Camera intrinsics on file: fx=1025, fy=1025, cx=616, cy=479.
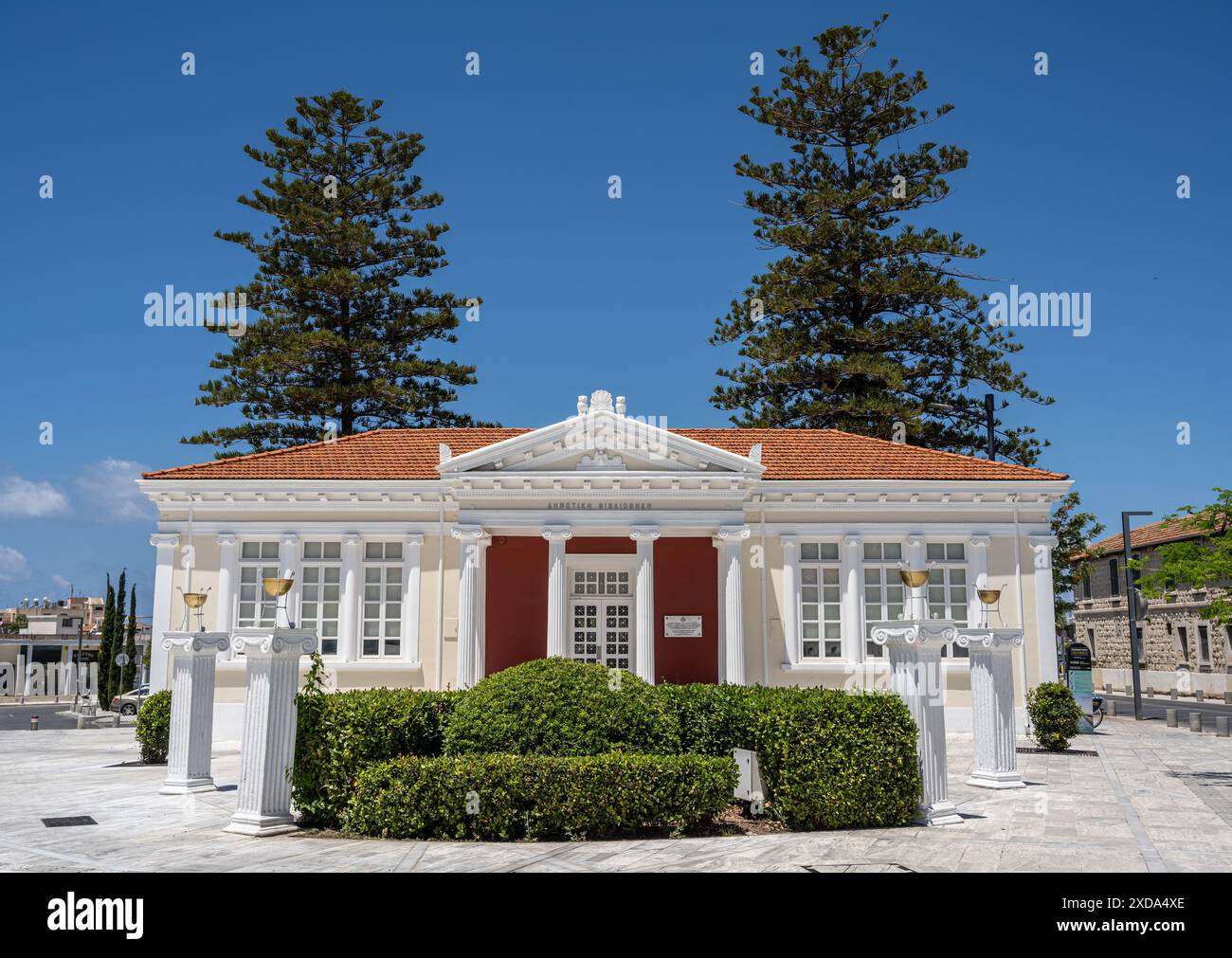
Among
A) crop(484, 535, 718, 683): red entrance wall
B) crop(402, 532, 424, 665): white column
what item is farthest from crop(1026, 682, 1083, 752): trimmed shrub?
crop(402, 532, 424, 665): white column

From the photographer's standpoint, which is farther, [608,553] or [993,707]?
[608,553]

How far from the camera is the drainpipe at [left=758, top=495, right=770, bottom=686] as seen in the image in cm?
1917

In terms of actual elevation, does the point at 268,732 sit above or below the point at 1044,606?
below

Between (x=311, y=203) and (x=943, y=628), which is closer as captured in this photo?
(x=943, y=628)

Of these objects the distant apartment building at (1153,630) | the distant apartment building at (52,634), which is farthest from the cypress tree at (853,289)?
the distant apartment building at (52,634)

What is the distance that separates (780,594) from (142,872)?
13426 mm

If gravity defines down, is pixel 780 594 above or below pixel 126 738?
above

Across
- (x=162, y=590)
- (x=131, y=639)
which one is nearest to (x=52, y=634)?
(x=131, y=639)

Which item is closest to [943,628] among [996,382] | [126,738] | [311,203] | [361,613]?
[361,613]

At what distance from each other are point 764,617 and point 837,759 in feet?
30.4

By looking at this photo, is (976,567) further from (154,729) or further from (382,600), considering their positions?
(154,729)

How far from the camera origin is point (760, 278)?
3538cm

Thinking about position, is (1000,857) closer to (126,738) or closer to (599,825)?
(599,825)

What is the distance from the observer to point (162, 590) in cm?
1925
